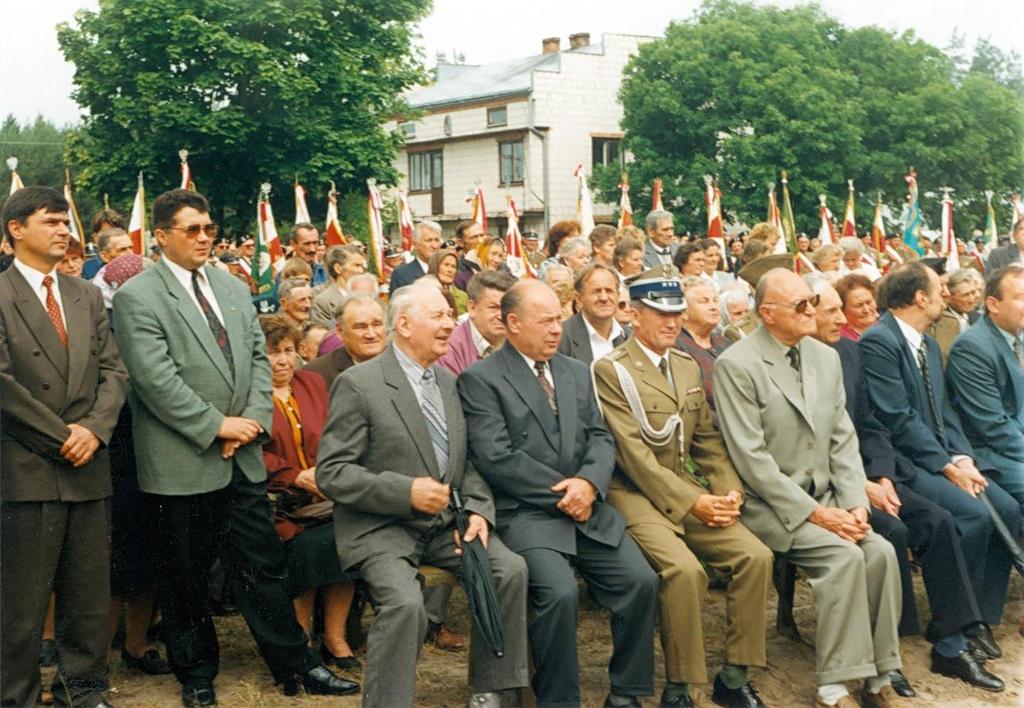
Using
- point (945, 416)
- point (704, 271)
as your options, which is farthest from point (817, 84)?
point (945, 416)

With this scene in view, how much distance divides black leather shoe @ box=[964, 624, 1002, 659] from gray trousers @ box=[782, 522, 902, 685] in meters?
0.90

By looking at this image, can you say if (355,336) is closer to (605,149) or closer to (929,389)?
(929,389)

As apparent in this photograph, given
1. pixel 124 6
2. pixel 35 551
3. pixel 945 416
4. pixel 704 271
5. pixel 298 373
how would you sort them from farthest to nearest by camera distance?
1. pixel 124 6
2. pixel 704 271
3. pixel 945 416
4. pixel 298 373
5. pixel 35 551

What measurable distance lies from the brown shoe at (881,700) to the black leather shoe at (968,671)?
536 mm

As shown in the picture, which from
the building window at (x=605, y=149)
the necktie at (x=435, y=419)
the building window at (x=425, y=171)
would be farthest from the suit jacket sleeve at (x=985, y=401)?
the building window at (x=425, y=171)

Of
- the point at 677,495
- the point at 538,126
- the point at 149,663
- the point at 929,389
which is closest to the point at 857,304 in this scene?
the point at 929,389

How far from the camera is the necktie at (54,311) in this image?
5.50m

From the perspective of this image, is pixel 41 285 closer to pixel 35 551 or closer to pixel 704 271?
pixel 35 551

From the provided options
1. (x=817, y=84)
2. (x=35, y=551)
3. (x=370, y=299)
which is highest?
(x=817, y=84)

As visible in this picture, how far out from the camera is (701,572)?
19.5 feet

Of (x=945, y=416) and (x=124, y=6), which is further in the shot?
(x=124, y=6)

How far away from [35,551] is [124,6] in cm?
2570

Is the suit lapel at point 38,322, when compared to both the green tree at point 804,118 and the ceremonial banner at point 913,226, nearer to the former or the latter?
the ceremonial banner at point 913,226

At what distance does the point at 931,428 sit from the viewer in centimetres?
735
